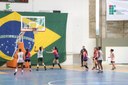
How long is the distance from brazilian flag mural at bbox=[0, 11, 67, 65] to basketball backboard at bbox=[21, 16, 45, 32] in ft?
0.92

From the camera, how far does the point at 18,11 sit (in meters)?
34.5

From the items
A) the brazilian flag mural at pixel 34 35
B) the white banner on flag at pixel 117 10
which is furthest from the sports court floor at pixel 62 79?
the white banner on flag at pixel 117 10

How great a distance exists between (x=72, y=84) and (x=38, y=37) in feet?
53.7

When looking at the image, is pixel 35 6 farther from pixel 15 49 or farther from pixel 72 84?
pixel 72 84

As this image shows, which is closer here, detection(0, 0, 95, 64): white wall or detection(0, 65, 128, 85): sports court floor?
detection(0, 65, 128, 85): sports court floor

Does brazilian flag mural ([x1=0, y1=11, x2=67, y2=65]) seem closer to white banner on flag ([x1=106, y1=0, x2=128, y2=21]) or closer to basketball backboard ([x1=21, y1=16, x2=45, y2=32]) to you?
basketball backboard ([x1=21, y1=16, x2=45, y2=32])

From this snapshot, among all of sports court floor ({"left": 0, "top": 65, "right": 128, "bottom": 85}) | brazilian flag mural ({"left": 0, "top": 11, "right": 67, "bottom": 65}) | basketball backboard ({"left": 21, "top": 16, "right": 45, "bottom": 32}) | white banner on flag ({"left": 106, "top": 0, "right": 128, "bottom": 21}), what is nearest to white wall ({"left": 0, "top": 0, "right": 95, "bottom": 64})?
brazilian flag mural ({"left": 0, "top": 11, "right": 67, "bottom": 65})

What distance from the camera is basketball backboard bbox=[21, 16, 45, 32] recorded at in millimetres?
33938

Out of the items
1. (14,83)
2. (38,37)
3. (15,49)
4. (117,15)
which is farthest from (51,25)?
(14,83)

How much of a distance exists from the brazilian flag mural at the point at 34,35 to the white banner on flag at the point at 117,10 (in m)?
4.46

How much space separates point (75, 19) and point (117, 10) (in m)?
4.16

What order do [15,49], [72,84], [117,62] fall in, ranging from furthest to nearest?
[117,62], [15,49], [72,84]

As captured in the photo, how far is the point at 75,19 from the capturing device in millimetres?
37531

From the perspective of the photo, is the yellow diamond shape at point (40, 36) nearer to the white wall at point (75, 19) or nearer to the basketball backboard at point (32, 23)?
the basketball backboard at point (32, 23)
